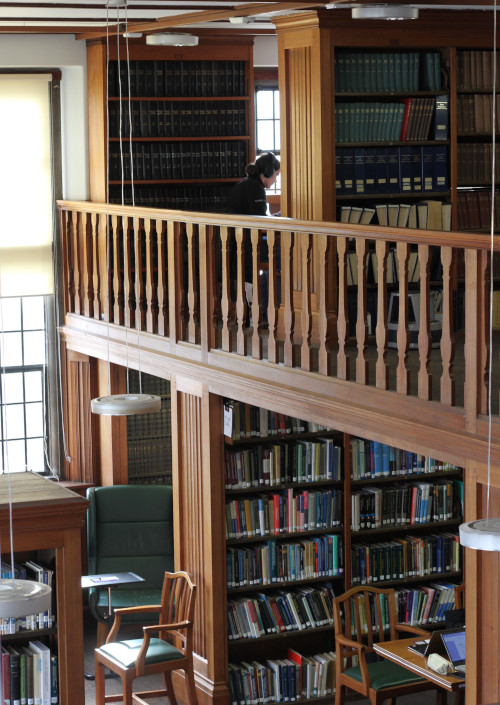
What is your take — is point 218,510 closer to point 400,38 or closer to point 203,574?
point 203,574

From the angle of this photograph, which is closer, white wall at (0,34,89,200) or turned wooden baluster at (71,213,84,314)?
white wall at (0,34,89,200)

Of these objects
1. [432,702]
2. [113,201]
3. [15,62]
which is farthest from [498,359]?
[15,62]

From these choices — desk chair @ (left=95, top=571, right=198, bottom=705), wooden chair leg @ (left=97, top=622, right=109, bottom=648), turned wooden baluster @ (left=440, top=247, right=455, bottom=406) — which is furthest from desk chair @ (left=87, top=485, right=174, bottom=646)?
turned wooden baluster @ (left=440, top=247, right=455, bottom=406)

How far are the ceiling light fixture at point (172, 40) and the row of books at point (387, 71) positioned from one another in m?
1.64

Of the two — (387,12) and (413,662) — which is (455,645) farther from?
(387,12)

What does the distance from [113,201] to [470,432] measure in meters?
5.09

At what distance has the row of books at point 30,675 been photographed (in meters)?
6.30

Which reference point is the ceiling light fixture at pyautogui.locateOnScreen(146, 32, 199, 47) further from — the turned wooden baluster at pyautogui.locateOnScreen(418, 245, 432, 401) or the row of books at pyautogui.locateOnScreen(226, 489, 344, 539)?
the turned wooden baluster at pyautogui.locateOnScreen(418, 245, 432, 401)

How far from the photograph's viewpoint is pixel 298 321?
8.04 meters

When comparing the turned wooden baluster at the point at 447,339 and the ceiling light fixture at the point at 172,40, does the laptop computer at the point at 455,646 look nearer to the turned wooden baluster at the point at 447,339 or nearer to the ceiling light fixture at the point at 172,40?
the turned wooden baluster at the point at 447,339

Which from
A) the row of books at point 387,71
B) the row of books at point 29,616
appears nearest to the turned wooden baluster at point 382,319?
the row of books at point 29,616

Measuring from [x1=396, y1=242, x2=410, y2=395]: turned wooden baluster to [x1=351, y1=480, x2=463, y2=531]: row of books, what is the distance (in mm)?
2728

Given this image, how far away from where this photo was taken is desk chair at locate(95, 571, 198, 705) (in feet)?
25.0

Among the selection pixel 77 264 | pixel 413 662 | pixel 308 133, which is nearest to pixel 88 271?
pixel 77 264
